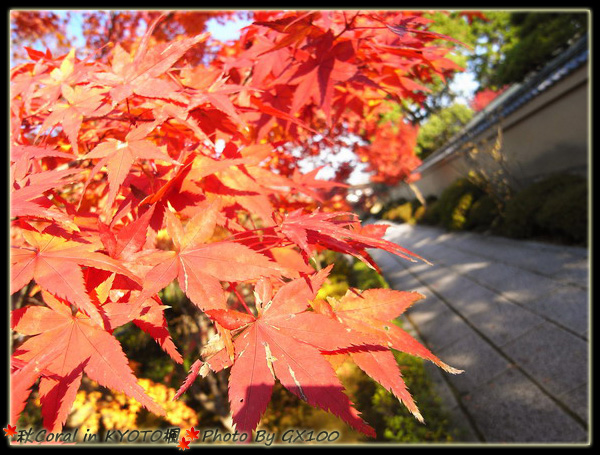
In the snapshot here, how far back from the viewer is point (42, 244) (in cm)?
72

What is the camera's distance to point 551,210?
6000 mm

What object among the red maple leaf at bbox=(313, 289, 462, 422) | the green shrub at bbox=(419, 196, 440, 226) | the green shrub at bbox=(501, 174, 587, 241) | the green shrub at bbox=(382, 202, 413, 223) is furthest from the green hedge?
the green shrub at bbox=(382, 202, 413, 223)

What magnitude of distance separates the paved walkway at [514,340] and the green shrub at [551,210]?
38 centimetres

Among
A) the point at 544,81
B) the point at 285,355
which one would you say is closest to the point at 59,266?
the point at 285,355

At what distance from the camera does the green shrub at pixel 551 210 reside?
5.54m

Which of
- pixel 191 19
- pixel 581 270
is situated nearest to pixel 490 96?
pixel 581 270

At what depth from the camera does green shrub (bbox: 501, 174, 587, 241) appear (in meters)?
5.54

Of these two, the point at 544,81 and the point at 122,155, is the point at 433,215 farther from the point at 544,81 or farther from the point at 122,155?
the point at 122,155

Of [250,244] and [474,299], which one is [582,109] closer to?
[474,299]

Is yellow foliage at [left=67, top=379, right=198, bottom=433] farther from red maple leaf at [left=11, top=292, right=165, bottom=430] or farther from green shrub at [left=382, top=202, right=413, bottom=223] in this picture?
green shrub at [left=382, top=202, right=413, bottom=223]

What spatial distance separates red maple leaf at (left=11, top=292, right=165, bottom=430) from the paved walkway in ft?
8.77

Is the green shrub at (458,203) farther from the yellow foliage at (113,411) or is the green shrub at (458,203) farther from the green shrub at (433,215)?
the yellow foliage at (113,411)

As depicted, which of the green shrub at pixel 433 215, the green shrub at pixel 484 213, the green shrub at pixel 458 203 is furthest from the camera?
the green shrub at pixel 433 215

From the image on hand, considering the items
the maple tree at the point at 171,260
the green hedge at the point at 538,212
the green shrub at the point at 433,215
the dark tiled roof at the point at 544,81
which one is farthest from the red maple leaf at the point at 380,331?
the green shrub at the point at 433,215
